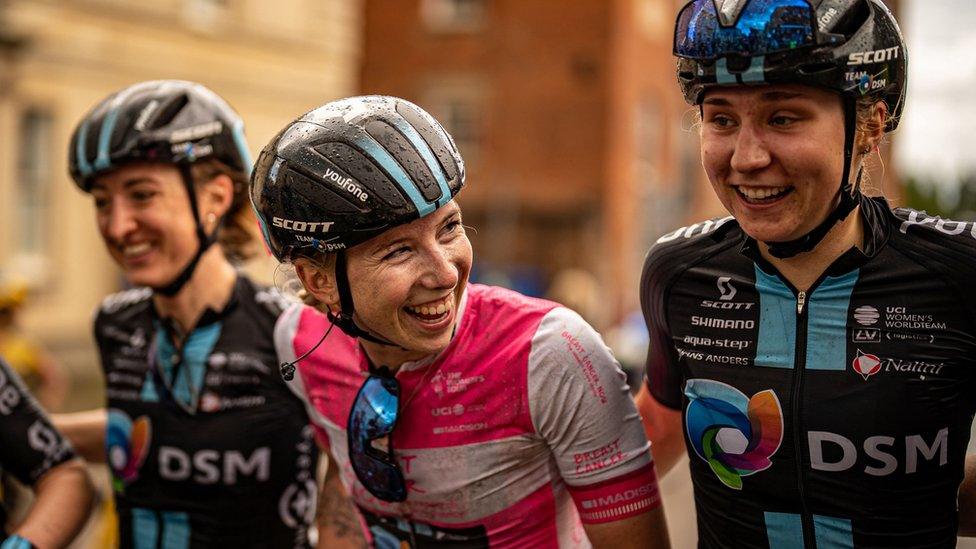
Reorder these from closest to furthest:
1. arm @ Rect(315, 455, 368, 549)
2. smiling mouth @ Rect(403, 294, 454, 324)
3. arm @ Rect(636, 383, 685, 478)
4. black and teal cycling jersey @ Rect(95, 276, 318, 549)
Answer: smiling mouth @ Rect(403, 294, 454, 324) < arm @ Rect(636, 383, 685, 478) < arm @ Rect(315, 455, 368, 549) < black and teal cycling jersey @ Rect(95, 276, 318, 549)

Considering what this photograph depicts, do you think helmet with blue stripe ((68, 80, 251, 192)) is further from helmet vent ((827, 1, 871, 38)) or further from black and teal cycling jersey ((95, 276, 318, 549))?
helmet vent ((827, 1, 871, 38))

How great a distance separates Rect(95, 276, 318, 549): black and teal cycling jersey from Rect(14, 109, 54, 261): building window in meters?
13.7

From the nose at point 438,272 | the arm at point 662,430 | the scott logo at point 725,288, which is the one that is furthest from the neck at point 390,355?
the scott logo at point 725,288

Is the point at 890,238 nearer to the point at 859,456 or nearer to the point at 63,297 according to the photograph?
the point at 859,456

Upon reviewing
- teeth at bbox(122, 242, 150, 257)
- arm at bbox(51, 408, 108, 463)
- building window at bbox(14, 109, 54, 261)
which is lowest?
building window at bbox(14, 109, 54, 261)

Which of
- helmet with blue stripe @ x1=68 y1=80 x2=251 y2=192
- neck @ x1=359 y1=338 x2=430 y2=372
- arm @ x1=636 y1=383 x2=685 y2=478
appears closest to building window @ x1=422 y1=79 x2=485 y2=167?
helmet with blue stripe @ x1=68 y1=80 x2=251 y2=192

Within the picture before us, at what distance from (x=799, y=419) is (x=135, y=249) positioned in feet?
7.73

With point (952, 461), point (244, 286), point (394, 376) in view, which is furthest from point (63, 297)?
point (952, 461)

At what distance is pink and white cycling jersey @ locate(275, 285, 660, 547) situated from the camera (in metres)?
2.70

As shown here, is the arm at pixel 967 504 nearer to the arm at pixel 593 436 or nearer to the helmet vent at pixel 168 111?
the arm at pixel 593 436

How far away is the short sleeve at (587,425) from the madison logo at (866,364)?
2.07 ft

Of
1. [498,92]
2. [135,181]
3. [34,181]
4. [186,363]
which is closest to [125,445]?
[186,363]

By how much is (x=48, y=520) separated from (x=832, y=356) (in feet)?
7.80


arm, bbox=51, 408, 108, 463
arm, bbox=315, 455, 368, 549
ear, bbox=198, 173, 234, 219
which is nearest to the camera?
arm, bbox=315, 455, 368, 549
